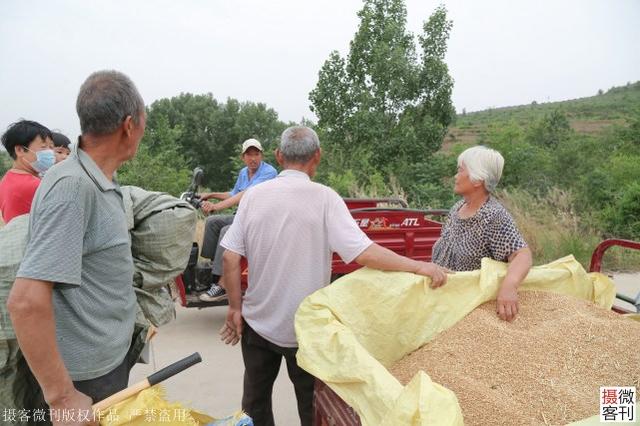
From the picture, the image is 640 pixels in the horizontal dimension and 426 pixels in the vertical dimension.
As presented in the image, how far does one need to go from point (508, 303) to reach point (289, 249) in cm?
103

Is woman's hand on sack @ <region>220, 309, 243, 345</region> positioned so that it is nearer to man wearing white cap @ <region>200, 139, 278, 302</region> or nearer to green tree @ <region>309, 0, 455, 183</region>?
man wearing white cap @ <region>200, 139, 278, 302</region>

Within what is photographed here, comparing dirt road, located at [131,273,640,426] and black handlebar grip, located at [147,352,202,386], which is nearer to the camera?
black handlebar grip, located at [147,352,202,386]

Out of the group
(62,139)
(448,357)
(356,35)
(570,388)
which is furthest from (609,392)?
(356,35)

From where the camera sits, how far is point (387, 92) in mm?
13219

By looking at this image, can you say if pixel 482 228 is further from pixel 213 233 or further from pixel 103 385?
pixel 213 233

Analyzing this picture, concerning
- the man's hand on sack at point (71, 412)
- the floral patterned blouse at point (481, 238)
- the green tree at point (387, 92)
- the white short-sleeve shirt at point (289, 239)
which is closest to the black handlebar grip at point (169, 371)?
the man's hand on sack at point (71, 412)

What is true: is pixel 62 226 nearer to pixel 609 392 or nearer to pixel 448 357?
pixel 448 357

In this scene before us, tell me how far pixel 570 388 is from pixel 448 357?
45 cm

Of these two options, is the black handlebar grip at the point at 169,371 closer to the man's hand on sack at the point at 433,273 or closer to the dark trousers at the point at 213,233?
the man's hand on sack at the point at 433,273

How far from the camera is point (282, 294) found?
217cm

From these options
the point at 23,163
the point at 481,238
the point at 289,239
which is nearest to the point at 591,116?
the point at 481,238

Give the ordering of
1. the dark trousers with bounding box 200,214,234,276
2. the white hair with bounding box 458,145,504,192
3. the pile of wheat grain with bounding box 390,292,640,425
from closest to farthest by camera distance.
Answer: the pile of wheat grain with bounding box 390,292,640,425, the white hair with bounding box 458,145,504,192, the dark trousers with bounding box 200,214,234,276

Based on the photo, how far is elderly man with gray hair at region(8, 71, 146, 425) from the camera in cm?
122

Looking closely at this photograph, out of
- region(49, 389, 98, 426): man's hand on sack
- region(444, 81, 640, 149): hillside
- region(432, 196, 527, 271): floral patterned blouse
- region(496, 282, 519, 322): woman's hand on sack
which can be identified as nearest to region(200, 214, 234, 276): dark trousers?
region(432, 196, 527, 271): floral patterned blouse
